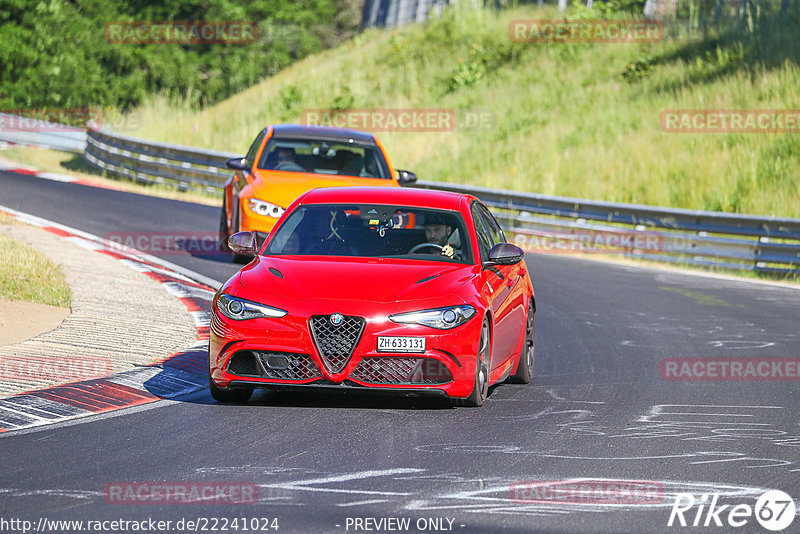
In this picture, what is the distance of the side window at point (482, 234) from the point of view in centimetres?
965

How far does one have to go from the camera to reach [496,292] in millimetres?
9219

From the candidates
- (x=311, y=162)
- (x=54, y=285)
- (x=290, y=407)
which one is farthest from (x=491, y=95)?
(x=290, y=407)

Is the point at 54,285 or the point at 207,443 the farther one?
the point at 54,285

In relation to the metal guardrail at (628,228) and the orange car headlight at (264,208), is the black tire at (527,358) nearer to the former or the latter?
the orange car headlight at (264,208)

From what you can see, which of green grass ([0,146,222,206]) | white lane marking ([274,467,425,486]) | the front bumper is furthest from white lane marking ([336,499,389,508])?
green grass ([0,146,222,206])

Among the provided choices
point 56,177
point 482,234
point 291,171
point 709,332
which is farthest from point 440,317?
point 56,177

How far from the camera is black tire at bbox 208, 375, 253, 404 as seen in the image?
8.53 meters

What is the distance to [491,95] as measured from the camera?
38.2m

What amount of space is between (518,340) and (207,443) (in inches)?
130

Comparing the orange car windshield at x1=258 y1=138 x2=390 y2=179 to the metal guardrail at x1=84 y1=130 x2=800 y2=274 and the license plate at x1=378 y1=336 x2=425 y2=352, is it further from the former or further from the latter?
the license plate at x1=378 y1=336 x2=425 y2=352

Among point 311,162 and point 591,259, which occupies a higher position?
point 311,162

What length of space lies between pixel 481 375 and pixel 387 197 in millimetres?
1804

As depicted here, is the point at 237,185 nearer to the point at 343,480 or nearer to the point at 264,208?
the point at 264,208

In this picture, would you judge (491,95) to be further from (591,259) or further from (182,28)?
(182,28)
